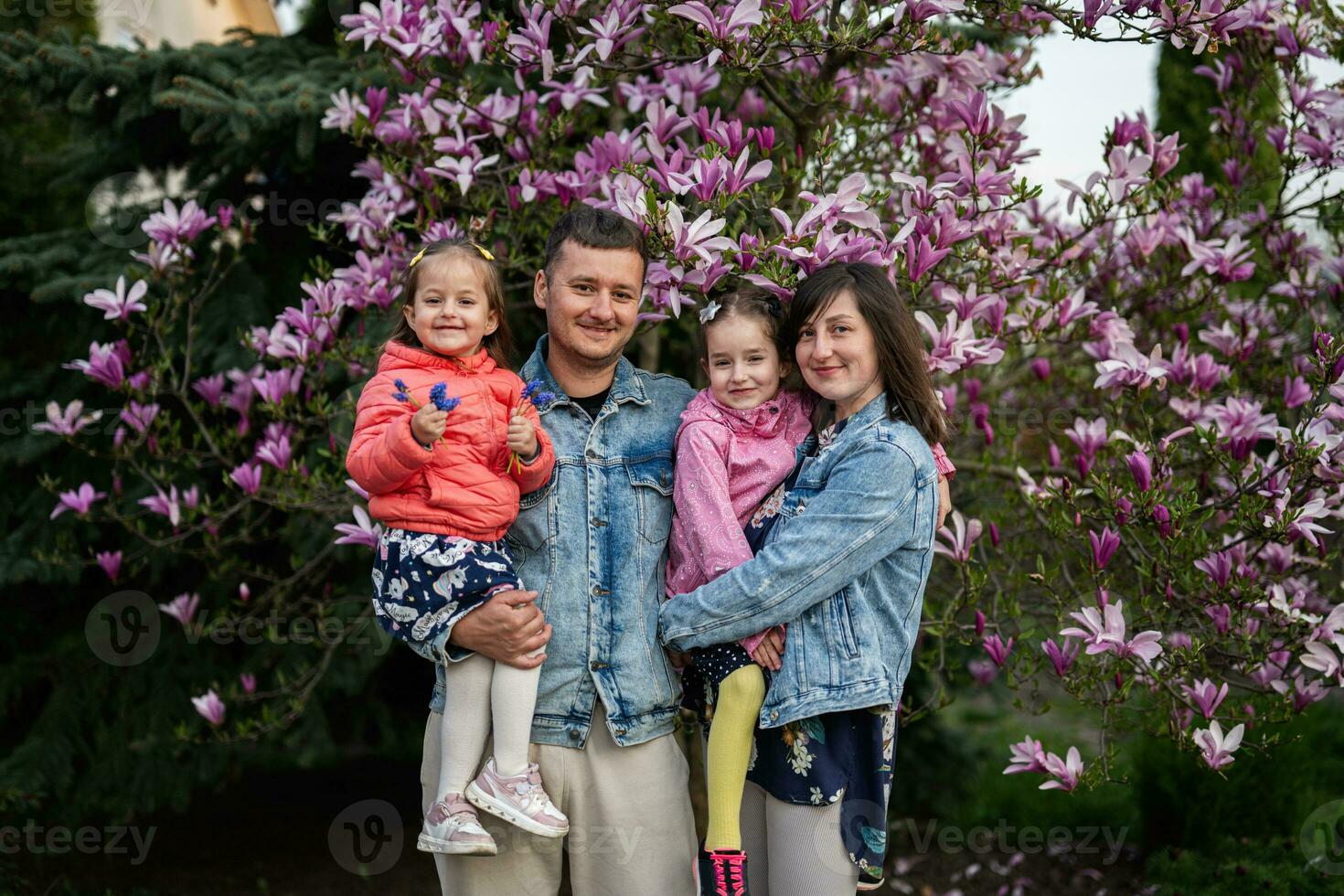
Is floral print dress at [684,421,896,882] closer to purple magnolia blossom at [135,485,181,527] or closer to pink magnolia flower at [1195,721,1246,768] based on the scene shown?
pink magnolia flower at [1195,721,1246,768]

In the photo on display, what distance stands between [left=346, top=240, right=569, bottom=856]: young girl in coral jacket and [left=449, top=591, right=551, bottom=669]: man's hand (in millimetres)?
23

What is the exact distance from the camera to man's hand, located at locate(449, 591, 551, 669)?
90.6 inches

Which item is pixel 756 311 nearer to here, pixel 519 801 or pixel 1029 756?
pixel 519 801

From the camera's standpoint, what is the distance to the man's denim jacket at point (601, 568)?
2.45 m

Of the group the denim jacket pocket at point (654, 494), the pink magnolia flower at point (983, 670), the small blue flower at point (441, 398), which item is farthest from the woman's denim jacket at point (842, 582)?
the pink magnolia flower at point (983, 670)

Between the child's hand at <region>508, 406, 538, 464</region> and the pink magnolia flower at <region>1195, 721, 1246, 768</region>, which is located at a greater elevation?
the child's hand at <region>508, 406, 538, 464</region>

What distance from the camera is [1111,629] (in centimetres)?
269

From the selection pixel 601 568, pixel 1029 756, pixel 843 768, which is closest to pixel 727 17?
pixel 601 568

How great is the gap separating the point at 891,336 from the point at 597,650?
95 centimetres

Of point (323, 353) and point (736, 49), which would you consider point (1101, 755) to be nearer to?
point (736, 49)

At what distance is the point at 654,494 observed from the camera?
8.43 ft

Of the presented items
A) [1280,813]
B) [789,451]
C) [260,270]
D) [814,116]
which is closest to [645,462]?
[789,451]

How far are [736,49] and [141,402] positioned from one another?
7.61ft

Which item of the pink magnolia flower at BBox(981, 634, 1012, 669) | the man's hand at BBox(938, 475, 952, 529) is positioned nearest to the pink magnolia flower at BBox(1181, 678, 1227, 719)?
the pink magnolia flower at BBox(981, 634, 1012, 669)
